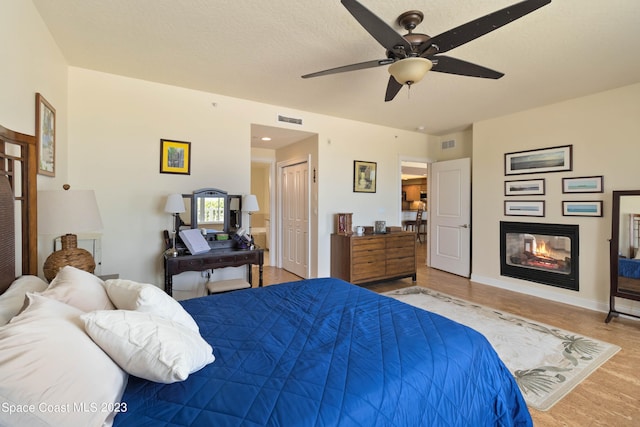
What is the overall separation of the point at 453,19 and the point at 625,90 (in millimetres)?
2828

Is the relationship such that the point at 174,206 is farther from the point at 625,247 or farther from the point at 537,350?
the point at 625,247

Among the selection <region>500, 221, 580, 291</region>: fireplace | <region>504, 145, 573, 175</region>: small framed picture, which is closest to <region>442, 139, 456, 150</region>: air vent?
<region>504, 145, 573, 175</region>: small framed picture

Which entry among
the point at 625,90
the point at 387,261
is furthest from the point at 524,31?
the point at 387,261

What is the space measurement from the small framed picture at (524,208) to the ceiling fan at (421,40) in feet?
9.19

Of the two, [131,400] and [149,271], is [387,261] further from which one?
[131,400]

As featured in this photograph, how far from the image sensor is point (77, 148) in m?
3.05

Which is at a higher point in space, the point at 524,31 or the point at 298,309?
the point at 524,31

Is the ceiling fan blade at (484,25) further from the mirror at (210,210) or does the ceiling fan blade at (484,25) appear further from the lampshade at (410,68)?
the mirror at (210,210)

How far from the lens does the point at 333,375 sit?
1.13m

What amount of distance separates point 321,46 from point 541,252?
408cm

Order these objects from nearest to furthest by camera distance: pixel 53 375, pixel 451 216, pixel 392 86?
pixel 53 375 → pixel 392 86 → pixel 451 216

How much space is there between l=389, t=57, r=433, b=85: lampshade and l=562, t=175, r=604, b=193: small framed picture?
3.18 metres

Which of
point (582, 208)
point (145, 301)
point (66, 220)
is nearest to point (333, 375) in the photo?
point (145, 301)

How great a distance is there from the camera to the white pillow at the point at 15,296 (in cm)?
112
